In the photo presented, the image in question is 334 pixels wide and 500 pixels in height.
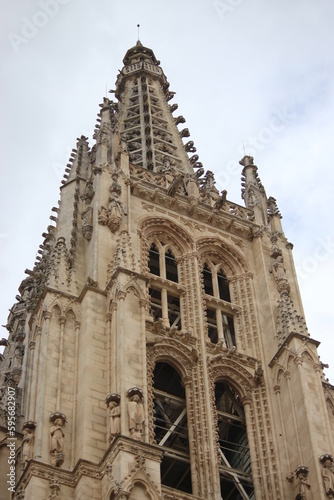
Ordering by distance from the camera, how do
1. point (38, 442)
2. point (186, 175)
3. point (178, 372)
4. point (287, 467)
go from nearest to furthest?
point (38, 442) → point (287, 467) → point (178, 372) → point (186, 175)

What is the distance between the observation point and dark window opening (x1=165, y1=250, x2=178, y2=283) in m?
42.6

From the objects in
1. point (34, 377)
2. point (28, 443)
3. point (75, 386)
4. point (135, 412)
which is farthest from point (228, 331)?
point (28, 443)

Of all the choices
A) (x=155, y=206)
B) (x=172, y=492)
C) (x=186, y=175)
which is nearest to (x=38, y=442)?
(x=172, y=492)

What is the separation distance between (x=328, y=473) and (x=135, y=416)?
5.67 meters

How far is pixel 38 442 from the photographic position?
31.3 metres

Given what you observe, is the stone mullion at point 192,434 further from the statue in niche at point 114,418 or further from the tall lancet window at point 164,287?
the statue in niche at point 114,418

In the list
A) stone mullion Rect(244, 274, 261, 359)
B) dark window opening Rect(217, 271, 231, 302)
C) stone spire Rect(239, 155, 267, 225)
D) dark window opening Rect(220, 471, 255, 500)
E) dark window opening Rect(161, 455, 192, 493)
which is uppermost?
stone spire Rect(239, 155, 267, 225)

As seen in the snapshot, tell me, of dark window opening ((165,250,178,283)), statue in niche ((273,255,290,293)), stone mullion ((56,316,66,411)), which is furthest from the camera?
dark window opening ((165,250,178,283))

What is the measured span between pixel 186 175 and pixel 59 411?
1618 cm

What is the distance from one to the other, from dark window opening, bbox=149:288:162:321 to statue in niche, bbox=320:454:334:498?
8492mm

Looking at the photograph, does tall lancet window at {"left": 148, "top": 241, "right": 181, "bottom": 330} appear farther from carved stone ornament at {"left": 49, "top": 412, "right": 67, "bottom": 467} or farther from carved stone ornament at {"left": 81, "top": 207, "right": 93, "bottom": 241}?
carved stone ornament at {"left": 49, "top": 412, "right": 67, "bottom": 467}

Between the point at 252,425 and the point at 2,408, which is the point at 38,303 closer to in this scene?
the point at 2,408

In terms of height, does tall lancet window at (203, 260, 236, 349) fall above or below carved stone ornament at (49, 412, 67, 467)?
above

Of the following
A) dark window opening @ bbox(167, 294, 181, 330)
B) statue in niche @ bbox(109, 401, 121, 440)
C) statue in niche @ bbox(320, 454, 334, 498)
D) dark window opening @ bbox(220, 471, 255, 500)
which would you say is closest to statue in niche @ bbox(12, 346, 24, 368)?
dark window opening @ bbox(167, 294, 181, 330)
